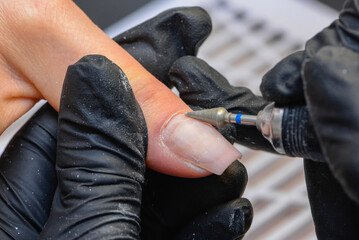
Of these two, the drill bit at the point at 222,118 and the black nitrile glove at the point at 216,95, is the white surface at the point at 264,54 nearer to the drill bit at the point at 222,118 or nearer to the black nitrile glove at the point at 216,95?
the black nitrile glove at the point at 216,95

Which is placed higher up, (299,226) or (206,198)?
(206,198)

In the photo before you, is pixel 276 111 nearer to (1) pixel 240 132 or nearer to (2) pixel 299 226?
(1) pixel 240 132

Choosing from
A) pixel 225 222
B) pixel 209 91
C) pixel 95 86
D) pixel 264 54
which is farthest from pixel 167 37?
pixel 264 54

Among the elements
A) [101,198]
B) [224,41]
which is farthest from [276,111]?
[224,41]

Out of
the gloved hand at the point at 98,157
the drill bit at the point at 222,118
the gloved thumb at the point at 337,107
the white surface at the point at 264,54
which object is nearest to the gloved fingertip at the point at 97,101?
the gloved hand at the point at 98,157

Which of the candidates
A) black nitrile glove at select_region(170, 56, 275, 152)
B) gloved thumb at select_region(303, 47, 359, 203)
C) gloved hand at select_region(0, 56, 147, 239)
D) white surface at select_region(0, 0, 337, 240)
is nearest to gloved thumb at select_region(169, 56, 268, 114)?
black nitrile glove at select_region(170, 56, 275, 152)

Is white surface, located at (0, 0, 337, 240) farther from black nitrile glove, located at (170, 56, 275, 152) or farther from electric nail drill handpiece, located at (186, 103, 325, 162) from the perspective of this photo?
electric nail drill handpiece, located at (186, 103, 325, 162)

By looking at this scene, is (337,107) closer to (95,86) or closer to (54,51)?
(95,86)

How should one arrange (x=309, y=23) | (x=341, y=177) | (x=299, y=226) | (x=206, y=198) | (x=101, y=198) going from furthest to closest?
1. (x=309, y=23)
2. (x=299, y=226)
3. (x=206, y=198)
4. (x=101, y=198)
5. (x=341, y=177)
